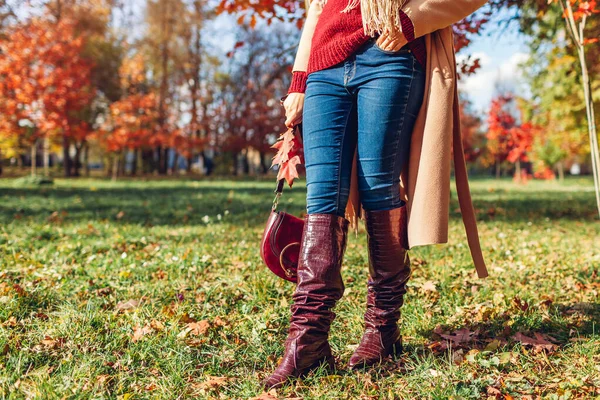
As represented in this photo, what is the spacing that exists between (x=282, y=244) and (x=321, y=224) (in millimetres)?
311

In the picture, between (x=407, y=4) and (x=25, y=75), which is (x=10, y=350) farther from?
(x=25, y=75)

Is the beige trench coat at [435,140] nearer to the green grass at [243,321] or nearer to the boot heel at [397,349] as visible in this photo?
the boot heel at [397,349]

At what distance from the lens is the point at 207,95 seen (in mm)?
29641

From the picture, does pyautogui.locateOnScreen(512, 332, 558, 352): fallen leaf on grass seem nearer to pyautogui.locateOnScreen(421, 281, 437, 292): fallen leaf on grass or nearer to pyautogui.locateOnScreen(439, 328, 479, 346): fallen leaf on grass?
pyautogui.locateOnScreen(439, 328, 479, 346): fallen leaf on grass

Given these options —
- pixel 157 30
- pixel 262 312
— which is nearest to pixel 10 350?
pixel 262 312

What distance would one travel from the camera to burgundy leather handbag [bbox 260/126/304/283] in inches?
92.9

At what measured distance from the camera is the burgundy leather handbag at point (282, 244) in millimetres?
2359

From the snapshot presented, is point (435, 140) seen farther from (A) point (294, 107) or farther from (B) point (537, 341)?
(B) point (537, 341)

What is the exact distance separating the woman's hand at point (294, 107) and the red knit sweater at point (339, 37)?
161 mm

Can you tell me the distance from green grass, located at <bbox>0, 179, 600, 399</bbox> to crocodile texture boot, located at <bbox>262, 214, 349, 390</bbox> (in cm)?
9

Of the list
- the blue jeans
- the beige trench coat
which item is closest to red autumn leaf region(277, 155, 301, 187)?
the blue jeans

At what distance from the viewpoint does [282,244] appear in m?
2.38

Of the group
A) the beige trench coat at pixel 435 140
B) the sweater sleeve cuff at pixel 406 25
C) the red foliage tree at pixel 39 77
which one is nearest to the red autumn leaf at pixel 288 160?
the beige trench coat at pixel 435 140

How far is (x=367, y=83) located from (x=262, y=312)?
5.18 feet
